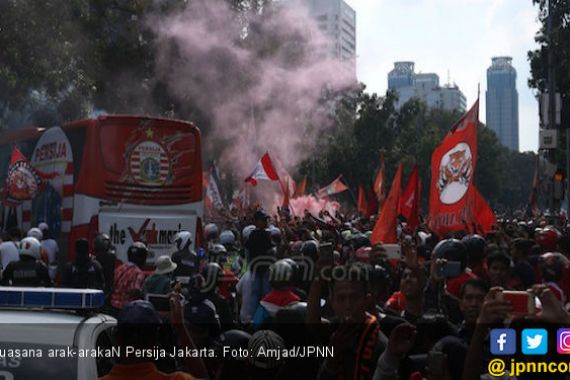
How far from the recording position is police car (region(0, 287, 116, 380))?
12.8 ft

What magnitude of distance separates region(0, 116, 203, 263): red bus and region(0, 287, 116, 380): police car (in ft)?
30.5

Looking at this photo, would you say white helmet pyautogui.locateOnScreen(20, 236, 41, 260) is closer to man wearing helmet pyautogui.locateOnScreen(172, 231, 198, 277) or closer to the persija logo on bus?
man wearing helmet pyautogui.locateOnScreen(172, 231, 198, 277)

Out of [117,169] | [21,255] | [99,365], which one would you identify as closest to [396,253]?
[21,255]

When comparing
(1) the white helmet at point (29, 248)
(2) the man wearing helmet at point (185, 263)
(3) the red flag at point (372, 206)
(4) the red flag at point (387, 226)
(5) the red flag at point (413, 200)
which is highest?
(3) the red flag at point (372, 206)

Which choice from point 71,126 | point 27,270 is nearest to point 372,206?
point 71,126

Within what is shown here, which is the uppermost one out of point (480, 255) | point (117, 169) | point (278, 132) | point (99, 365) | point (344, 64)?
point (344, 64)

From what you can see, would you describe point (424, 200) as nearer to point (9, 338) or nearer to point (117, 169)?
point (117, 169)

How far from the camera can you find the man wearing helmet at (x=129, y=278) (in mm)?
→ 8758

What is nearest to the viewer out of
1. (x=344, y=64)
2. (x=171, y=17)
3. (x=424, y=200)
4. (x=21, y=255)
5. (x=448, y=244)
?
(x=448, y=244)

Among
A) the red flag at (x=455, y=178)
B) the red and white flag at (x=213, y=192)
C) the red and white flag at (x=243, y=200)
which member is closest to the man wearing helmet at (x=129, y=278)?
the red flag at (x=455, y=178)

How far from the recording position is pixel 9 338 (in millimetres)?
3963

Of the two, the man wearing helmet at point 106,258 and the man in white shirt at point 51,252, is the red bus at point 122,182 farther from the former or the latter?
the man wearing helmet at point 106,258

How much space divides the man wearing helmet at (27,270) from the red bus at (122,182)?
396 centimetres

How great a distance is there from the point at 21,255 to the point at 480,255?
4627 millimetres
